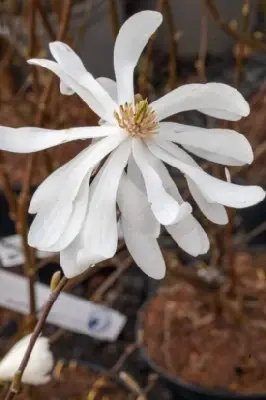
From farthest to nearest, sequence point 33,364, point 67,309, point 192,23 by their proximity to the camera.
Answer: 1. point 192,23
2. point 67,309
3. point 33,364

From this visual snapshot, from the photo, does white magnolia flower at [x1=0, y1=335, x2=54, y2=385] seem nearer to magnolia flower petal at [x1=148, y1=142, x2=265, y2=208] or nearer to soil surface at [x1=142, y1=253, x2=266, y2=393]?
magnolia flower petal at [x1=148, y1=142, x2=265, y2=208]

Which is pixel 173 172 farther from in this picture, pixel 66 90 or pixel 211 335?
pixel 66 90

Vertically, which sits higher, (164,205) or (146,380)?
(164,205)

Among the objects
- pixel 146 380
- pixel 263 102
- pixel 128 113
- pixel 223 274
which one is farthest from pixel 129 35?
pixel 263 102

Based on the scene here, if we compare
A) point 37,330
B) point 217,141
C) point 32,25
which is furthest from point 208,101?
point 32,25

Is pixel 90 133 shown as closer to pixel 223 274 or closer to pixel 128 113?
pixel 128 113

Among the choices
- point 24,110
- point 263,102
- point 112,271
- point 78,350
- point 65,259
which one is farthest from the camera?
point 24,110
